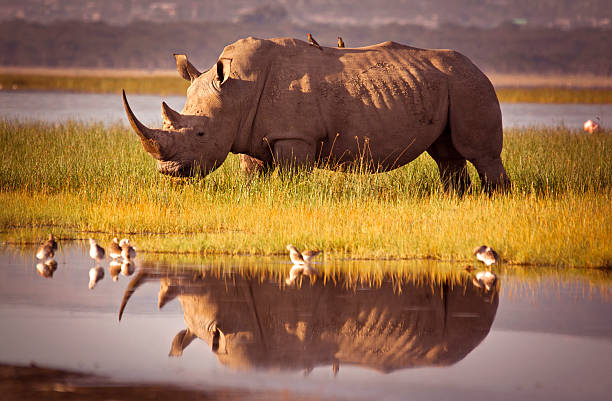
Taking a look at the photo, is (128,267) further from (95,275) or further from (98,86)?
(98,86)

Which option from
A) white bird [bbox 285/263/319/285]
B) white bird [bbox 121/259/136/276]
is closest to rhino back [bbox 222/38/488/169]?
white bird [bbox 285/263/319/285]

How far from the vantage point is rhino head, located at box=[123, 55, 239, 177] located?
38.4ft

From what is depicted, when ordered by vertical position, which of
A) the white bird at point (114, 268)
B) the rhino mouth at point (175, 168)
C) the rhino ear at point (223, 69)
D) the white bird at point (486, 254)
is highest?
the rhino ear at point (223, 69)

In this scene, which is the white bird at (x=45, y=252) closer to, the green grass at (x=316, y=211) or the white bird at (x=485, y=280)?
the green grass at (x=316, y=211)

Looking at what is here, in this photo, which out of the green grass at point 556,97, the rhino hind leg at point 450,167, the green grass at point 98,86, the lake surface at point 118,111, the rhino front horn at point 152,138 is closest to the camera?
the rhino front horn at point 152,138

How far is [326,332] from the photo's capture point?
6.60 m

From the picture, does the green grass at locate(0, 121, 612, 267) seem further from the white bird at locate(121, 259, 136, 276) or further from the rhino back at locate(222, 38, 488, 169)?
the white bird at locate(121, 259, 136, 276)

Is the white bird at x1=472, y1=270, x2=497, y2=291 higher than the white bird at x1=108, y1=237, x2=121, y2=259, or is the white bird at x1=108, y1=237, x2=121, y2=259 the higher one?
the white bird at x1=108, y1=237, x2=121, y2=259

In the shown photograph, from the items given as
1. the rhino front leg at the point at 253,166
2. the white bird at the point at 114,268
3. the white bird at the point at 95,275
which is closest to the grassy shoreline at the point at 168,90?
the rhino front leg at the point at 253,166

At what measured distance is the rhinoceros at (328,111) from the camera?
11.9 m

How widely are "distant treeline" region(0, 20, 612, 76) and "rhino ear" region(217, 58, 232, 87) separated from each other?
320 feet

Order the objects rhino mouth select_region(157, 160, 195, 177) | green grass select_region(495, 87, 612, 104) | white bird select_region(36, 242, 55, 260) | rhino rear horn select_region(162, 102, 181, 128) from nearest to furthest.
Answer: white bird select_region(36, 242, 55, 260) < rhino rear horn select_region(162, 102, 181, 128) < rhino mouth select_region(157, 160, 195, 177) < green grass select_region(495, 87, 612, 104)

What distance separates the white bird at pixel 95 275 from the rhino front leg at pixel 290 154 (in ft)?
12.0

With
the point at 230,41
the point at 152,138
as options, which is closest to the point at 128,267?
the point at 152,138
